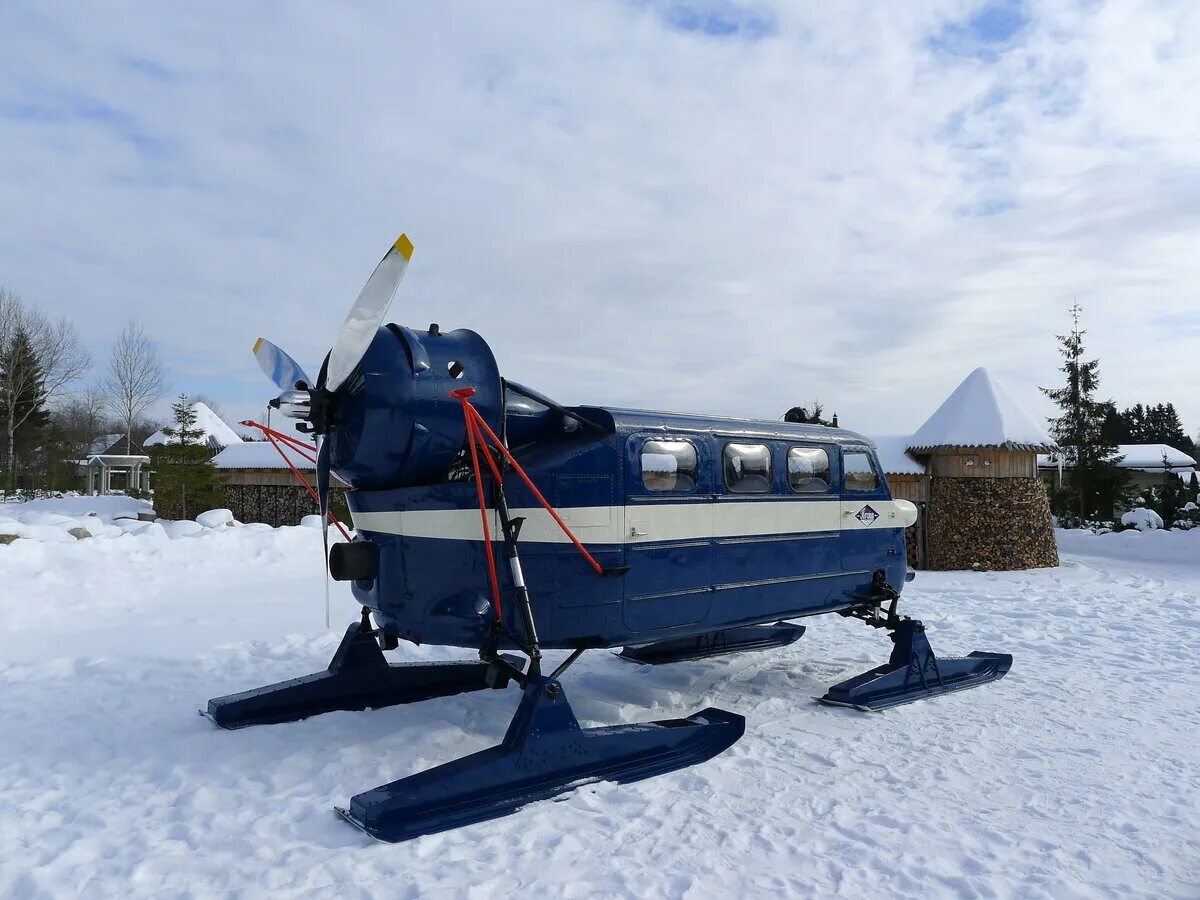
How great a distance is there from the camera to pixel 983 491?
18.8 m

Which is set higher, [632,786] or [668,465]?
[668,465]

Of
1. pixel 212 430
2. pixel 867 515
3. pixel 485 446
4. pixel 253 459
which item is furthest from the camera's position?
pixel 212 430

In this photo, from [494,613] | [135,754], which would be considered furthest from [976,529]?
[135,754]

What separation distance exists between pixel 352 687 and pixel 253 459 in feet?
67.3

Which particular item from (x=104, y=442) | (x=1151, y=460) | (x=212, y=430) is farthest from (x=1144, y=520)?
(x=104, y=442)

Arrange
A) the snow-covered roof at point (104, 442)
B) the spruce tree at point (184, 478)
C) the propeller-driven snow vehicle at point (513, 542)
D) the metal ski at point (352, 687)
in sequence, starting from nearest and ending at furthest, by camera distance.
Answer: the propeller-driven snow vehicle at point (513, 542) < the metal ski at point (352, 687) < the spruce tree at point (184, 478) < the snow-covered roof at point (104, 442)

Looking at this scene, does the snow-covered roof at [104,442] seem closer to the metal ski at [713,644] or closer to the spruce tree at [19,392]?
the spruce tree at [19,392]

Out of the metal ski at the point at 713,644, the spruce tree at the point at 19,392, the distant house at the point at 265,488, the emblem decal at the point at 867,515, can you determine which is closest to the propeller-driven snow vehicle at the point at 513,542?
the emblem decal at the point at 867,515

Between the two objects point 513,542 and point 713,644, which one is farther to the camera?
point 713,644

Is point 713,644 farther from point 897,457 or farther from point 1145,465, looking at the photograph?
point 1145,465

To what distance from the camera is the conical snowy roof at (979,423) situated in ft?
61.3

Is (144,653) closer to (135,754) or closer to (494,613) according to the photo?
(135,754)

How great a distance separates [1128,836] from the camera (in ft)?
15.3

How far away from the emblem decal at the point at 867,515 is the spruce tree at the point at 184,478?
21.8 meters
